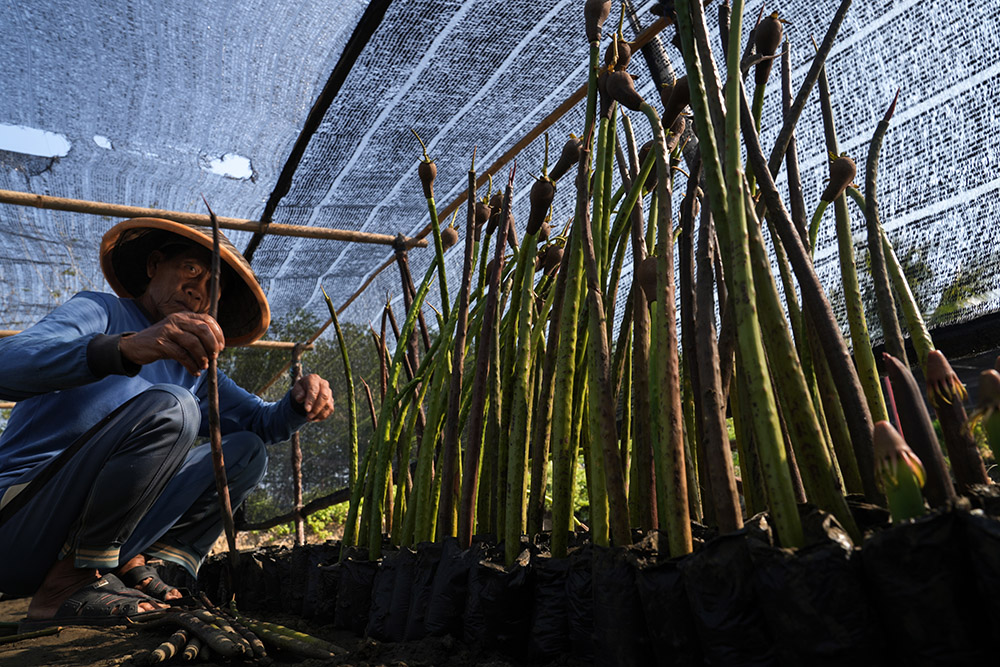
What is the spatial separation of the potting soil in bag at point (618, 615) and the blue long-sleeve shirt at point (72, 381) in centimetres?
97

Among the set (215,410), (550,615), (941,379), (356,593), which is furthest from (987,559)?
(215,410)

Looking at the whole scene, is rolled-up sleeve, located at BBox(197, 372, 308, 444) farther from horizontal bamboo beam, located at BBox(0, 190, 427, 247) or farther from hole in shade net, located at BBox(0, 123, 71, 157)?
hole in shade net, located at BBox(0, 123, 71, 157)

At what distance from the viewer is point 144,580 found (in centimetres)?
140

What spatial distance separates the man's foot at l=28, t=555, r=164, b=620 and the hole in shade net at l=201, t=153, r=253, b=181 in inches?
55.0

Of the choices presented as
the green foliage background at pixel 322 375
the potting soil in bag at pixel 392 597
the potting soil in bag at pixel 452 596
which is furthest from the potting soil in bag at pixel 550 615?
the green foliage background at pixel 322 375

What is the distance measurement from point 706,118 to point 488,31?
1.16m

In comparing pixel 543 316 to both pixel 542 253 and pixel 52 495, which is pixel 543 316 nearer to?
pixel 542 253

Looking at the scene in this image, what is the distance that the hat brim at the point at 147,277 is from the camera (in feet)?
5.22

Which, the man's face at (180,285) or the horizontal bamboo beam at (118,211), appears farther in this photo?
the horizontal bamboo beam at (118,211)

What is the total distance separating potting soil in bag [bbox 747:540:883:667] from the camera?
1.28ft

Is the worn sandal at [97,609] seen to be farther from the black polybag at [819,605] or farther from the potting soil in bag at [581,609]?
the black polybag at [819,605]

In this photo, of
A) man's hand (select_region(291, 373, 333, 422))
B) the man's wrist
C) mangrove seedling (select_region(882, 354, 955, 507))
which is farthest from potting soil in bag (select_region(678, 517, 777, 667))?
man's hand (select_region(291, 373, 333, 422))

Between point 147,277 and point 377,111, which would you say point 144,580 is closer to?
point 147,277

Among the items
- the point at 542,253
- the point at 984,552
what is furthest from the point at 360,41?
the point at 984,552
